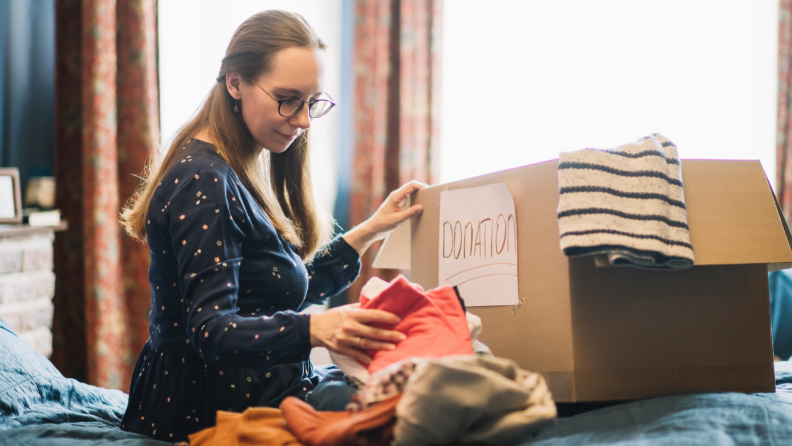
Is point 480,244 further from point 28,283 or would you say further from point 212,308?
point 28,283

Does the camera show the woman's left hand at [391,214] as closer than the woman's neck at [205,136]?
No

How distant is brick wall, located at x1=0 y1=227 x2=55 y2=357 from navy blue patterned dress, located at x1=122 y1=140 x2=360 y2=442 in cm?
118

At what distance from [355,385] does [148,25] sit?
205 cm

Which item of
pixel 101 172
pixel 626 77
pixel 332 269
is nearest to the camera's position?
pixel 332 269

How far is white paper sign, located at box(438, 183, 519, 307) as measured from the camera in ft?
2.92

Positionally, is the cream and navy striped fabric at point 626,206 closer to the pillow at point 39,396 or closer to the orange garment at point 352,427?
the orange garment at point 352,427

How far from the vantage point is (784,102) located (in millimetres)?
2326

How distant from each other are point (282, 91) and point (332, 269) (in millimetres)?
461

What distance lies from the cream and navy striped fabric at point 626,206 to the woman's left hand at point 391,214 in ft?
1.38

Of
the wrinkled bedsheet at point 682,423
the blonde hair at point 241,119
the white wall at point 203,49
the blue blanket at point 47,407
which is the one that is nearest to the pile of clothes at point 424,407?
the wrinkled bedsheet at point 682,423

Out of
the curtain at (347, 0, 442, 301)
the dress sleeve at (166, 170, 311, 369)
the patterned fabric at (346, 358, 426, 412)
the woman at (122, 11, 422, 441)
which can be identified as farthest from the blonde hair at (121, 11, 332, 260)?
the curtain at (347, 0, 442, 301)

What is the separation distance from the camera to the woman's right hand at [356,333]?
0.71m

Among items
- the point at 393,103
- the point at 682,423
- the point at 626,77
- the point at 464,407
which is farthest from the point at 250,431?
the point at 626,77

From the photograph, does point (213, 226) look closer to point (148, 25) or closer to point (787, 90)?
point (148, 25)
